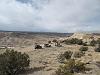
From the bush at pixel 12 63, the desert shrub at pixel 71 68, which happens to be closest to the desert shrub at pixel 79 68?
the desert shrub at pixel 71 68

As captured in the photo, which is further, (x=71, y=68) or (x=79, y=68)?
(x=79, y=68)

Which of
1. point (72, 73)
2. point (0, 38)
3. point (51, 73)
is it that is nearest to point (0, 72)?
point (51, 73)

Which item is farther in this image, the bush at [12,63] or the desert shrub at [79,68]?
the bush at [12,63]

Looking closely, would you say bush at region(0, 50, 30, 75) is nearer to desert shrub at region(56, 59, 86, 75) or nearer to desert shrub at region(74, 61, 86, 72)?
desert shrub at region(56, 59, 86, 75)

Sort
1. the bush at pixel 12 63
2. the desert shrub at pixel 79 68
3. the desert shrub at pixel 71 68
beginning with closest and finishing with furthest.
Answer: the desert shrub at pixel 71 68, the desert shrub at pixel 79 68, the bush at pixel 12 63

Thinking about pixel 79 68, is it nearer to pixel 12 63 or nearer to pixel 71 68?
pixel 71 68

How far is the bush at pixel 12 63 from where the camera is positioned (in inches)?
754

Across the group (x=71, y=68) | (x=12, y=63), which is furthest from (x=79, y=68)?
(x=12, y=63)

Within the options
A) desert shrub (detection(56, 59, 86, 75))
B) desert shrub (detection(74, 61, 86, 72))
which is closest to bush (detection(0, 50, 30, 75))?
desert shrub (detection(56, 59, 86, 75))

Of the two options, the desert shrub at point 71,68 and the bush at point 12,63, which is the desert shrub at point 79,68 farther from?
the bush at point 12,63

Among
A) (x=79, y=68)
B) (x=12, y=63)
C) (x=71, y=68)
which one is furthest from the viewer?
(x=12, y=63)

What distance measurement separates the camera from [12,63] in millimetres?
19953

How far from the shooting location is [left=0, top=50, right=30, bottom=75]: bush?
754 inches

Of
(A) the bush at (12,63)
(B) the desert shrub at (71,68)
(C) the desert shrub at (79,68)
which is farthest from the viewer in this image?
(A) the bush at (12,63)
